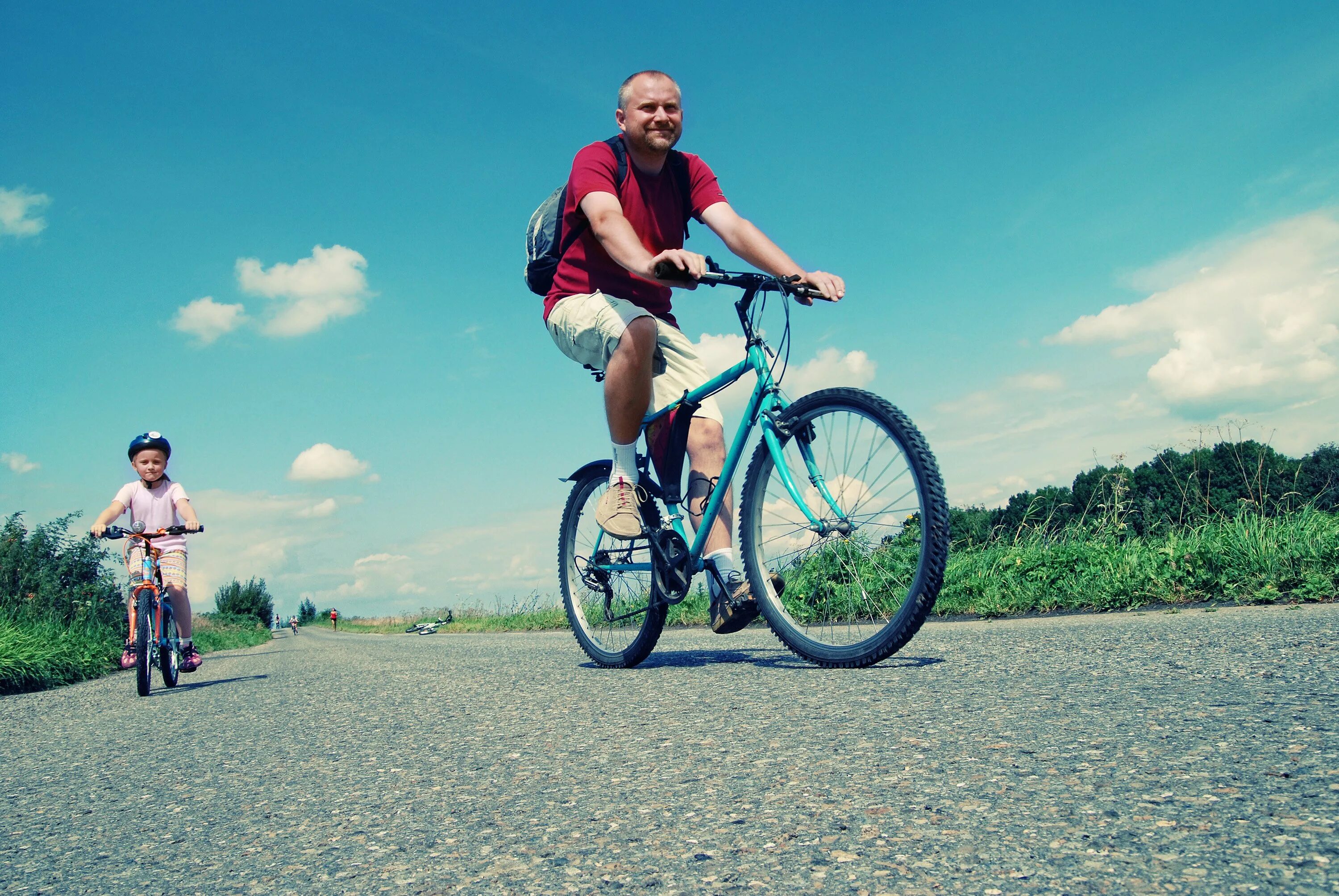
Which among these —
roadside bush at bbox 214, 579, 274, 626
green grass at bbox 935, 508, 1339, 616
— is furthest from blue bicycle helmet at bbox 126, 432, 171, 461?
roadside bush at bbox 214, 579, 274, 626

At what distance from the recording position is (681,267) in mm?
3219

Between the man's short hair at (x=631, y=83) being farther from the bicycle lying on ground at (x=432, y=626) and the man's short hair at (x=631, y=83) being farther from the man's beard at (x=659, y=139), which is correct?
the bicycle lying on ground at (x=432, y=626)

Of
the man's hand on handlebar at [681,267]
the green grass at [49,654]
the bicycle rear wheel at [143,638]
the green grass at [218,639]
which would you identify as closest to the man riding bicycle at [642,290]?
the man's hand on handlebar at [681,267]

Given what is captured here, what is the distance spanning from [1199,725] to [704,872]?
1288mm

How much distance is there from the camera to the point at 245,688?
5.12 metres

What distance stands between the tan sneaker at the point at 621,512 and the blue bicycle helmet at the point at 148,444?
15.3 ft

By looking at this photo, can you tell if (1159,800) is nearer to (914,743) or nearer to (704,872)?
(914,743)

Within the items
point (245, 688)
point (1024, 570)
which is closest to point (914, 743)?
point (245, 688)

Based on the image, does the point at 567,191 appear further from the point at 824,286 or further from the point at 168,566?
the point at 168,566

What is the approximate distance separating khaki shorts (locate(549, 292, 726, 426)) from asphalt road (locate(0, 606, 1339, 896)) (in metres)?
1.35

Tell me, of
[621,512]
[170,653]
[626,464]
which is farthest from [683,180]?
[170,653]

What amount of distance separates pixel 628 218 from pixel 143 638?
453 centimetres

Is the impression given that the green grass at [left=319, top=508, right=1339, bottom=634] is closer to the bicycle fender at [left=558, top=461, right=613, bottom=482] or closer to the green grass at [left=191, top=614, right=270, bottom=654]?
the bicycle fender at [left=558, top=461, right=613, bottom=482]

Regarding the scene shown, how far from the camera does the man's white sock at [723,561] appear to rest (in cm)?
371
